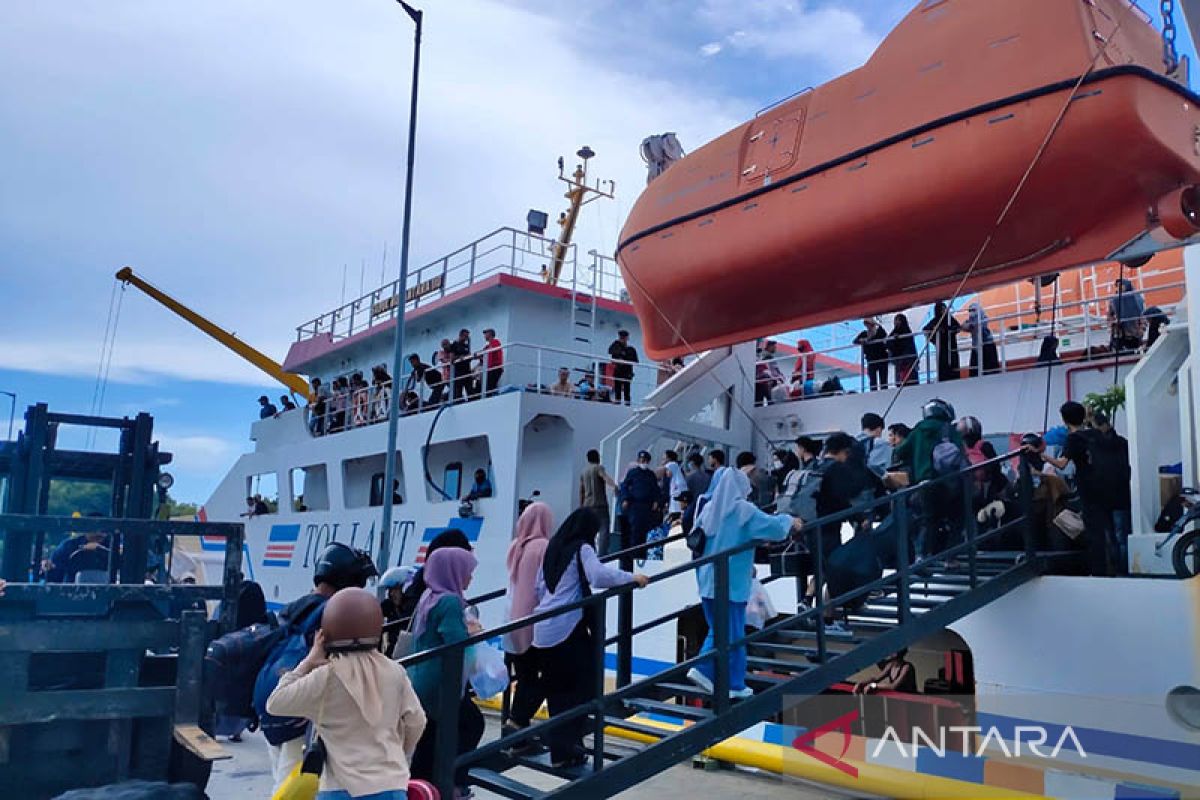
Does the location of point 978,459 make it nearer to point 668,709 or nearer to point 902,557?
point 902,557

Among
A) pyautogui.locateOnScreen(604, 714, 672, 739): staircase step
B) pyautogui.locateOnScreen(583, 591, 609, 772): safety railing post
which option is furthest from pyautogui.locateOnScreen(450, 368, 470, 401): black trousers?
pyautogui.locateOnScreen(583, 591, 609, 772): safety railing post

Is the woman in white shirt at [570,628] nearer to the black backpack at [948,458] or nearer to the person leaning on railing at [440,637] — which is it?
the person leaning on railing at [440,637]

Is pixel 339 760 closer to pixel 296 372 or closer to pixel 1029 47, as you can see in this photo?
pixel 1029 47

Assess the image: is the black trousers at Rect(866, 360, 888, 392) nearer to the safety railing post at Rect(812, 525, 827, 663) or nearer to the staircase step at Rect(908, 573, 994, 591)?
the staircase step at Rect(908, 573, 994, 591)

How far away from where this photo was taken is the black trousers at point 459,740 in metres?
3.77

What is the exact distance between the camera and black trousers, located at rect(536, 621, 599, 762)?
14.1 ft

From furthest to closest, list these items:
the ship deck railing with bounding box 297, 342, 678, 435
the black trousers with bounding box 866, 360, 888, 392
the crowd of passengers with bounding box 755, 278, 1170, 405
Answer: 1. the ship deck railing with bounding box 297, 342, 678, 435
2. the black trousers with bounding box 866, 360, 888, 392
3. the crowd of passengers with bounding box 755, 278, 1170, 405

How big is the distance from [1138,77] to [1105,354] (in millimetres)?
2729

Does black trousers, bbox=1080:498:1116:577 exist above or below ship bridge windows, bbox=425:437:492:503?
below

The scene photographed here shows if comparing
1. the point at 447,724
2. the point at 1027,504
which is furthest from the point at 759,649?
the point at 447,724

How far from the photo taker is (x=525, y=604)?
15.0ft

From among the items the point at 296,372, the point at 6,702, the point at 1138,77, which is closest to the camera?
the point at 6,702

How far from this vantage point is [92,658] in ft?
15.4

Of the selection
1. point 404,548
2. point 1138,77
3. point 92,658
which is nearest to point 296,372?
point 404,548
